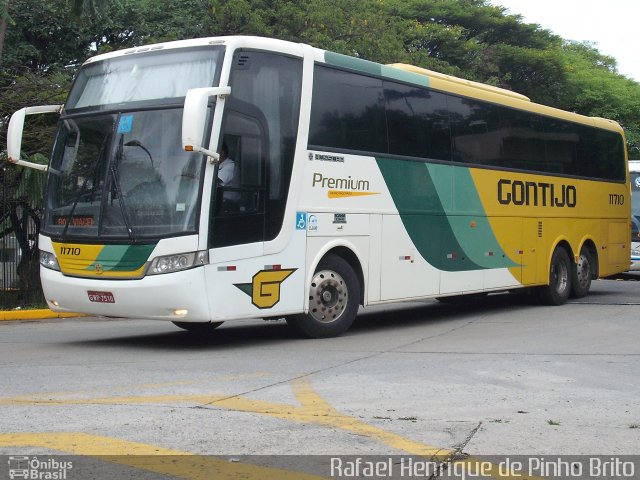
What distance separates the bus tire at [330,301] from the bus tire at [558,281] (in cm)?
598

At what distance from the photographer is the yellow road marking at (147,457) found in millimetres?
5004

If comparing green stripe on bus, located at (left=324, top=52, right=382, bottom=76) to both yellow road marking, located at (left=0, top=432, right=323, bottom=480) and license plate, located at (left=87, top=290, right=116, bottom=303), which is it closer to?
license plate, located at (left=87, top=290, right=116, bottom=303)

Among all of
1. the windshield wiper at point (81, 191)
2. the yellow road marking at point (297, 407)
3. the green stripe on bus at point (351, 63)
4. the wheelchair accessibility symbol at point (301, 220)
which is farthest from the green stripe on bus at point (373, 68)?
the yellow road marking at point (297, 407)

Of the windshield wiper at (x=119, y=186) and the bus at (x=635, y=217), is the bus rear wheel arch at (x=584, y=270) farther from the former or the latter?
the windshield wiper at (x=119, y=186)

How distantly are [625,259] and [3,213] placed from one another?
12566mm

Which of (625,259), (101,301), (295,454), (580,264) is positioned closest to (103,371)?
(101,301)

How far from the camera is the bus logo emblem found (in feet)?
33.6

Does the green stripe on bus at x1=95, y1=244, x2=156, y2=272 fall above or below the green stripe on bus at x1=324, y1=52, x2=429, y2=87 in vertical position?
below

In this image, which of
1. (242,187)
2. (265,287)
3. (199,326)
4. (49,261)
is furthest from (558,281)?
(49,261)

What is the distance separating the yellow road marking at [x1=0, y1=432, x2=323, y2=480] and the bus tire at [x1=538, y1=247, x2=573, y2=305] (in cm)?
1212

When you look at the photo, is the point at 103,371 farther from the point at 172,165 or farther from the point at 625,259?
the point at 625,259

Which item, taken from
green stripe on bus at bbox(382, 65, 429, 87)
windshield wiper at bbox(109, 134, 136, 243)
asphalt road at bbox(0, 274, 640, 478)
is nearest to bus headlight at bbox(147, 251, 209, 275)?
windshield wiper at bbox(109, 134, 136, 243)

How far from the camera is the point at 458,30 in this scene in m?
38.4

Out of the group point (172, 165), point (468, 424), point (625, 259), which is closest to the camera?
point (468, 424)
